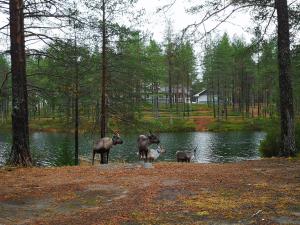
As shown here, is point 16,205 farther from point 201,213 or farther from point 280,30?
point 280,30

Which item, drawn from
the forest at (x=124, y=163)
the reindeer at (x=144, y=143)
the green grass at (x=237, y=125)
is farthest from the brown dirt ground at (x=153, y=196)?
the green grass at (x=237, y=125)

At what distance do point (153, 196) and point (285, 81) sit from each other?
27.9 ft

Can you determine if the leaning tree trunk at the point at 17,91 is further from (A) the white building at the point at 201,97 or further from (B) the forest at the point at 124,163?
(A) the white building at the point at 201,97

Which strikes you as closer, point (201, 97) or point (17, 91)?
point (17, 91)

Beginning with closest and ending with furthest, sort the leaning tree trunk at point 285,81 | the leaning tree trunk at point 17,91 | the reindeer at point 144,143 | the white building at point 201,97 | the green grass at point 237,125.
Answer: the leaning tree trunk at point 17,91 → the leaning tree trunk at point 285,81 → the reindeer at point 144,143 → the green grass at point 237,125 → the white building at point 201,97

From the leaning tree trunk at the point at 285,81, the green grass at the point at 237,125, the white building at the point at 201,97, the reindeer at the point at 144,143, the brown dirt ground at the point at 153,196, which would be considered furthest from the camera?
the white building at the point at 201,97

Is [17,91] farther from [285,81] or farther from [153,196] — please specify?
[285,81]

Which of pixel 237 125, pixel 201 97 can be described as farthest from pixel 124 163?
pixel 201 97

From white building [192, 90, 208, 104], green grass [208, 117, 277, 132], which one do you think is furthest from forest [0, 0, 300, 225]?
white building [192, 90, 208, 104]

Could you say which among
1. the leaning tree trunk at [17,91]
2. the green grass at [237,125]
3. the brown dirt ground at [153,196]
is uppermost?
the leaning tree trunk at [17,91]

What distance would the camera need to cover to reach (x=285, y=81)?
48.1 ft

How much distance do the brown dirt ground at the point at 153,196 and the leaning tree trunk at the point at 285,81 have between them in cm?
289

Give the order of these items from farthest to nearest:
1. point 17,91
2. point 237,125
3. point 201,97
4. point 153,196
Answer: point 201,97
point 237,125
point 17,91
point 153,196

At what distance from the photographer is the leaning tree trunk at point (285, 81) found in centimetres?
1441
